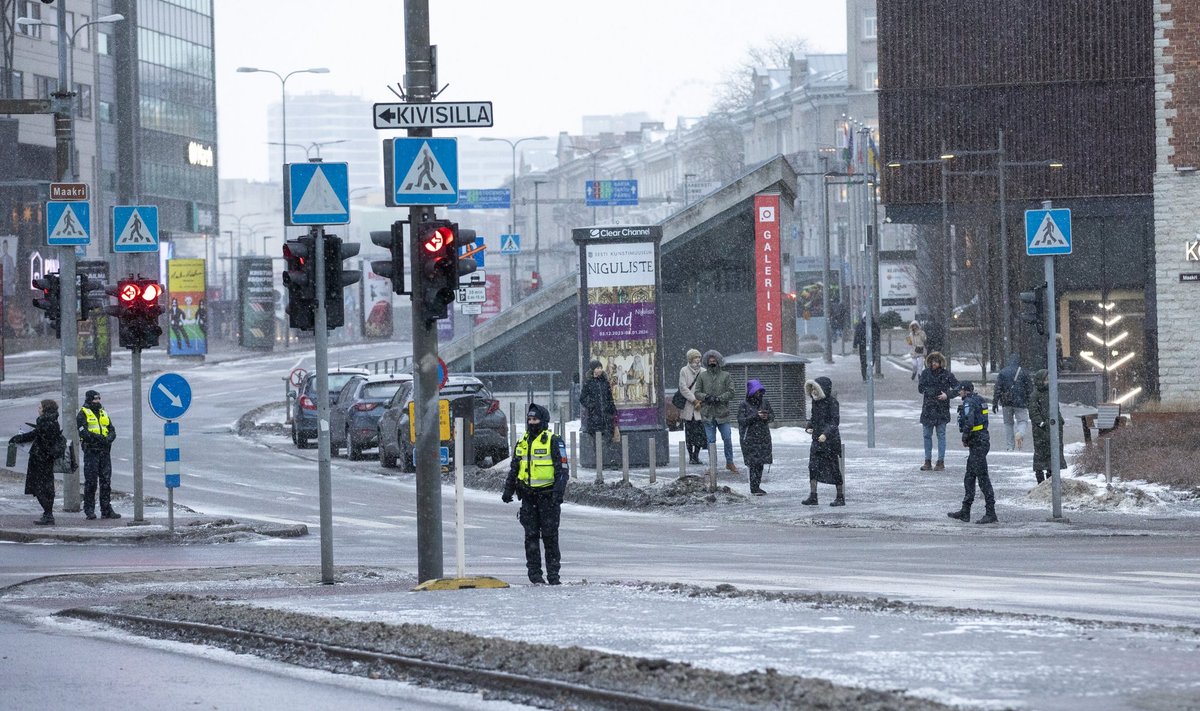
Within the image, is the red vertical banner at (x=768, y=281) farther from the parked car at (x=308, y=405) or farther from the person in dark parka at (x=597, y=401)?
the person in dark parka at (x=597, y=401)

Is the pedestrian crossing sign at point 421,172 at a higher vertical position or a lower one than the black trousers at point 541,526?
higher

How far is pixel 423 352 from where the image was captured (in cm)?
1486

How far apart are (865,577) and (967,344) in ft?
162

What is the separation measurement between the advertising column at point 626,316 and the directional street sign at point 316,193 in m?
12.8

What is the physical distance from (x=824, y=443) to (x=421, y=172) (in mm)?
10127

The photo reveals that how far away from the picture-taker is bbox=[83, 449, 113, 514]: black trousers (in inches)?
948

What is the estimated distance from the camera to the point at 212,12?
105 metres

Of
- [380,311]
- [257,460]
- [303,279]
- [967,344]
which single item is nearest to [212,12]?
[380,311]

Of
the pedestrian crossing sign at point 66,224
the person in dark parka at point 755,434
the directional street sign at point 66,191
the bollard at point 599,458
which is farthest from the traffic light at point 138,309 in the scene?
the person in dark parka at point 755,434

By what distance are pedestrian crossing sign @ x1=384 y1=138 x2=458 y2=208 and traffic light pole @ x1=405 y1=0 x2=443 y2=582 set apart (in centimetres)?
17

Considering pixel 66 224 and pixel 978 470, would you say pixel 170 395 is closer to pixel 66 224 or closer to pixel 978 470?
pixel 66 224

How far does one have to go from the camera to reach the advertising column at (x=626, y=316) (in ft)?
93.9

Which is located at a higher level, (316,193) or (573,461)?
(316,193)

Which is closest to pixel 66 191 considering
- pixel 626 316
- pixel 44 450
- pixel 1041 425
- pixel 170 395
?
pixel 44 450
